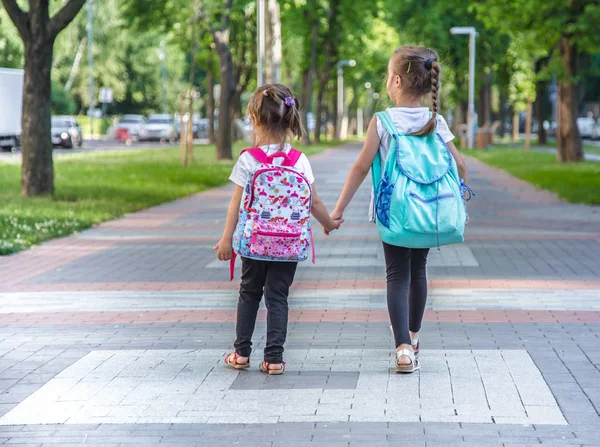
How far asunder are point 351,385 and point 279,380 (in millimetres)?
390

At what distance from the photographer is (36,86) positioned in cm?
1781

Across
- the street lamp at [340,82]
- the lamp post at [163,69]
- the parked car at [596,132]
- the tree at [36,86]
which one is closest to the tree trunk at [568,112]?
the tree at [36,86]

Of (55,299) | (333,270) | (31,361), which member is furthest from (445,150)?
(333,270)

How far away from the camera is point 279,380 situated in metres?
5.84

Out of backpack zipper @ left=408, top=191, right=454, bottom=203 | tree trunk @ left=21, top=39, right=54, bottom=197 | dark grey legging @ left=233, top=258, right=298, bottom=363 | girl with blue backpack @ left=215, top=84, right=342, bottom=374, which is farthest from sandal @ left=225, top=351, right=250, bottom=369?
tree trunk @ left=21, top=39, right=54, bottom=197

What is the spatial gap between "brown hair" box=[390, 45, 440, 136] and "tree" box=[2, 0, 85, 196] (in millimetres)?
12782

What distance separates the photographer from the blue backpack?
570 cm

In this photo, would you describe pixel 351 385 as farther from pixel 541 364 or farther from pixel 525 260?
pixel 525 260

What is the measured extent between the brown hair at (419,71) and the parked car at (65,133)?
45128 millimetres

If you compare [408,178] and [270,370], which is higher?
[408,178]

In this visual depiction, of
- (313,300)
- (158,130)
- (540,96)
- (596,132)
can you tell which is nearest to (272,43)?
(540,96)

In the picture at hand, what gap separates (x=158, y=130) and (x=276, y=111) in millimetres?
60083

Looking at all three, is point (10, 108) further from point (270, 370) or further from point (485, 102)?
point (270, 370)

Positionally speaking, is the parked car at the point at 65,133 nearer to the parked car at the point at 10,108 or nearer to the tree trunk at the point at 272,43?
the parked car at the point at 10,108
